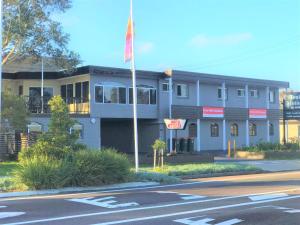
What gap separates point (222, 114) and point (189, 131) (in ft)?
11.0

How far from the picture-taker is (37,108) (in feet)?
117

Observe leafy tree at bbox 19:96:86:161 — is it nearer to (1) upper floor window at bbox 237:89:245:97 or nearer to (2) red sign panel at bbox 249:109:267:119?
(1) upper floor window at bbox 237:89:245:97

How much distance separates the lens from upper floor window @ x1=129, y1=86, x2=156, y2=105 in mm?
40312

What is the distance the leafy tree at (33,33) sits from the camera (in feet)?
91.9

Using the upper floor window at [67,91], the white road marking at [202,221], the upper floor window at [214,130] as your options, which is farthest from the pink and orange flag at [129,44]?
the upper floor window at [214,130]

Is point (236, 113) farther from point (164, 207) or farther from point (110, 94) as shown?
point (164, 207)

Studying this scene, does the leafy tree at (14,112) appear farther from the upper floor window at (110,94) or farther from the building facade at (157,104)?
the upper floor window at (110,94)

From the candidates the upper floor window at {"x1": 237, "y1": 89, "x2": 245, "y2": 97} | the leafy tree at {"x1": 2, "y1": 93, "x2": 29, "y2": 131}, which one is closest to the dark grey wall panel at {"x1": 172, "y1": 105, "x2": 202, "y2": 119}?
the upper floor window at {"x1": 237, "y1": 89, "x2": 245, "y2": 97}

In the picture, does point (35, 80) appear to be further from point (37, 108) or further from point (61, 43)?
point (61, 43)

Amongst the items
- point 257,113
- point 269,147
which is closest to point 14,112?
point 269,147

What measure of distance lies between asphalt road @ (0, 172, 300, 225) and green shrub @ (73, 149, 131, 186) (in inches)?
54.2

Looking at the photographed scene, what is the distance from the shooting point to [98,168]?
1797cm

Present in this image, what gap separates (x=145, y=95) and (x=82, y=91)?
202 inches

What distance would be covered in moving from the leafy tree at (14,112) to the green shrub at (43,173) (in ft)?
31.0
